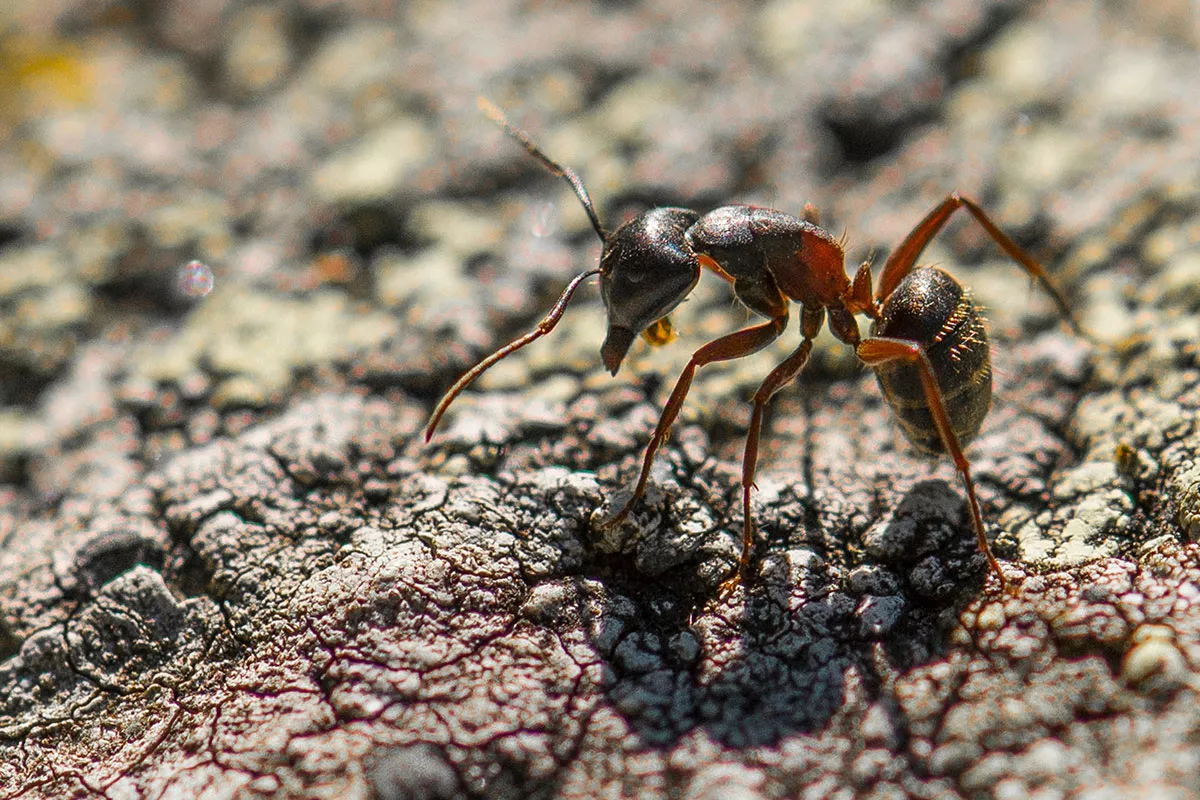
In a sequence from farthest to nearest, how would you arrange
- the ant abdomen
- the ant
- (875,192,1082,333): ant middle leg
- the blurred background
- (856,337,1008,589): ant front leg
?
the blurred background → (875,192,1082,333): ant middle leg → the ant abdomen → the ant → (856,337,1008,589): ant front leg

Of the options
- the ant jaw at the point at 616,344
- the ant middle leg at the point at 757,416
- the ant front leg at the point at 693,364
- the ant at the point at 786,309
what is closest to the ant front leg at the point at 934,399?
the ant at the point at 786,309

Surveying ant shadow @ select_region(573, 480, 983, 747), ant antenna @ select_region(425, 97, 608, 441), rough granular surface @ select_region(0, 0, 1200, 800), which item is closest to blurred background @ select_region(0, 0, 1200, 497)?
rough granular surface @ select_region(0, 0, 1200, 800)

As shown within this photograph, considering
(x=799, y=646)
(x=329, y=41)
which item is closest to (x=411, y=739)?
(x=799, y=646)

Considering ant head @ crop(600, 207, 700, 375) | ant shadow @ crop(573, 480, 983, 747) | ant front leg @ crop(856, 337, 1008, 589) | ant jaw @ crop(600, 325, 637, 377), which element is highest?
ant head @ crop(600, 207, 700, 375)

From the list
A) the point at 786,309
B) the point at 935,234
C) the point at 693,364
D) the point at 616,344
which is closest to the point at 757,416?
the point at 693,364

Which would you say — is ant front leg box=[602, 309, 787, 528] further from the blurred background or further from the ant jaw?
the blurred background

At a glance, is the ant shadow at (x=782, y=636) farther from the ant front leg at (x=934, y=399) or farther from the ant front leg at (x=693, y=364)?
the ant front leg at (x=693, y=364)

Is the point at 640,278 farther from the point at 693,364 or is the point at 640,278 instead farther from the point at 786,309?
the point at 786,309
